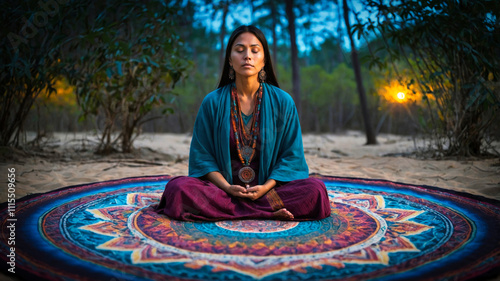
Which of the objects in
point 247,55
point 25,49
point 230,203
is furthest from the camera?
point 25,49

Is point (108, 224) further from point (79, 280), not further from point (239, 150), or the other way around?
point (239, 150)

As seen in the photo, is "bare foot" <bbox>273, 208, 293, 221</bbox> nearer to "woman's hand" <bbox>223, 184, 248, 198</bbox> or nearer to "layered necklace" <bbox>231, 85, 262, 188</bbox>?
"woman's hand" <bbox>223, 184, 248, 198</bbox>

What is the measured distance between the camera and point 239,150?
2660 millimetres

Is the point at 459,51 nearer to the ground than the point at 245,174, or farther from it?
farther from it

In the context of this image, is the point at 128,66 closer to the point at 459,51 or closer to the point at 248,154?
the point at 248,154

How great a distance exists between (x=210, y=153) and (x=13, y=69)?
324cm

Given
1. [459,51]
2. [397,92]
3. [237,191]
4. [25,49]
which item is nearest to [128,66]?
[25,49]

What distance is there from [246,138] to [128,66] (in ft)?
9.19

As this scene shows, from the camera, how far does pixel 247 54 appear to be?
258cm

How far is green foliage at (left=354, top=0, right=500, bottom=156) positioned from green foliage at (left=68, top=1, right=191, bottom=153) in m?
2.87

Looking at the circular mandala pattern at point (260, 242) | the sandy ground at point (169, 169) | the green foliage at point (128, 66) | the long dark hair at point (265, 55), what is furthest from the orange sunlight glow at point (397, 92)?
the long dark hair at point (265, 55)

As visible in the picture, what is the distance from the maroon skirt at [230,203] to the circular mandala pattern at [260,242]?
0.07 meters

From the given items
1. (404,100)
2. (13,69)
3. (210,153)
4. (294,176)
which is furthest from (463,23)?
(13,69)

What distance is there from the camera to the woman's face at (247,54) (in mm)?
2596
